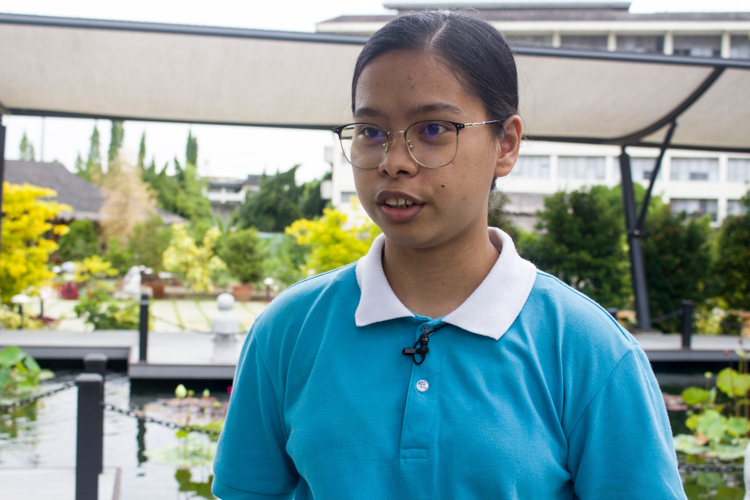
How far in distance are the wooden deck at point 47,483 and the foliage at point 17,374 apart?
4.06 ft

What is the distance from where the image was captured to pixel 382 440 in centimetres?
84

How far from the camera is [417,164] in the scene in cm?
85

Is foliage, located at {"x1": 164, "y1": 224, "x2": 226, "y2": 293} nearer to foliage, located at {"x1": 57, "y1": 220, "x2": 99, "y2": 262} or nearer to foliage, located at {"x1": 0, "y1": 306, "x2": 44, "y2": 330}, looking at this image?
foliage, located at {"x1": 57, "y1": 220, "x2": 99, "y2": 262}

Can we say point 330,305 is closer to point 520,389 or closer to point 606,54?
point 520,389

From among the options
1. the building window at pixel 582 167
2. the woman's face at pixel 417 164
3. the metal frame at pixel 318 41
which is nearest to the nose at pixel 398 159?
the woman's face at pixel 417 164

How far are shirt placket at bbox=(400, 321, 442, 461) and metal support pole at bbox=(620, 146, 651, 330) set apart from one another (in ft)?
26.6

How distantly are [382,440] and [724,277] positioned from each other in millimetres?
10673

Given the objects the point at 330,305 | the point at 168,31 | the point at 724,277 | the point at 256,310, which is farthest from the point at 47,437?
the point at 724,277

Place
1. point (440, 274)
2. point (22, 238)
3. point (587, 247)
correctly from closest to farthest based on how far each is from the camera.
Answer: point (440, 274) → point (22, 238) → point (587, 247)

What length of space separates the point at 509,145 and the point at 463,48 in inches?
6.4

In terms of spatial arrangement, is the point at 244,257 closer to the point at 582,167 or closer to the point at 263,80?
the point at 263,80

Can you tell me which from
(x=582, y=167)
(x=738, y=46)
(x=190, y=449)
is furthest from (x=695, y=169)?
(x=190, y=449)

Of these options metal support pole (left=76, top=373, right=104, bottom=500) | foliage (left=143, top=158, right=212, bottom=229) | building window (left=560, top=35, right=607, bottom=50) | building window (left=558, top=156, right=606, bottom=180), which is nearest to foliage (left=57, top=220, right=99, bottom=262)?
foliage (left=143, top=158, right=212, bottom=229)

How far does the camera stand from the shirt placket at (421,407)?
0.81m
